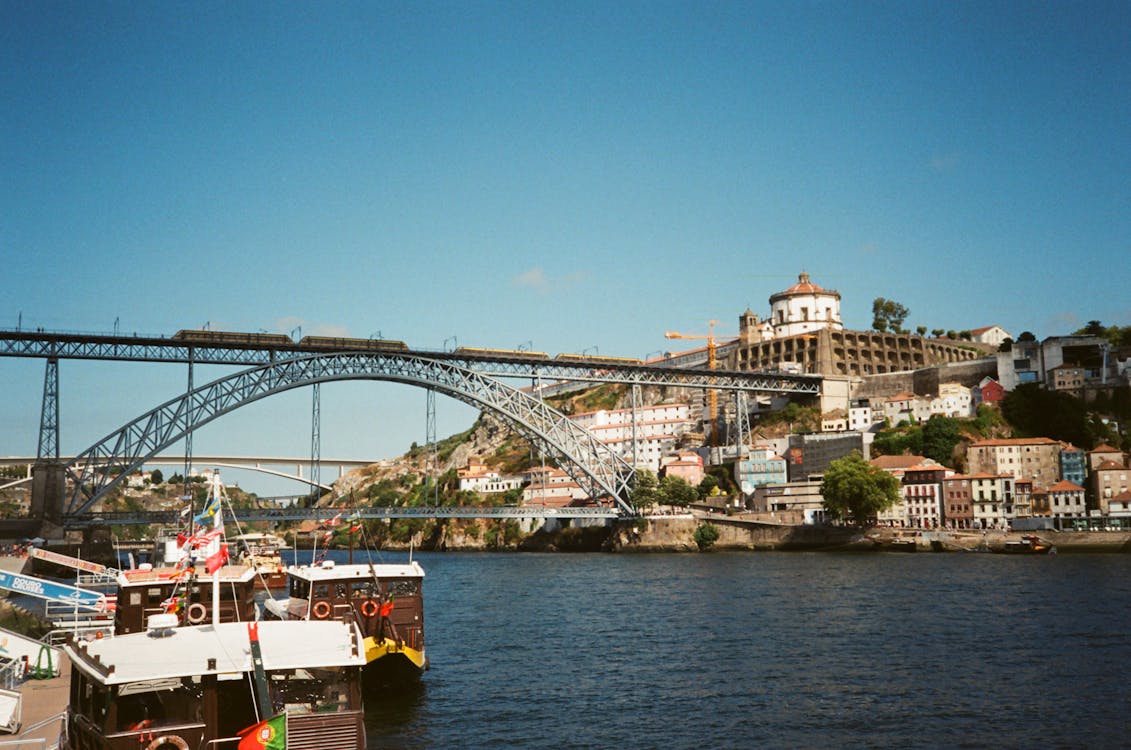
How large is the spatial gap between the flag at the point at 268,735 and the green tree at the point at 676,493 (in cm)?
7218

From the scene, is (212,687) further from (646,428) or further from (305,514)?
(646,428)

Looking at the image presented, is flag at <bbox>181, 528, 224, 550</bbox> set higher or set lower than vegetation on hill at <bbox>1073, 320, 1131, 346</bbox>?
lower

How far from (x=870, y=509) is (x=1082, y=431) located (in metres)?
18.9

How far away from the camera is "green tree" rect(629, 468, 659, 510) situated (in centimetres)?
8094

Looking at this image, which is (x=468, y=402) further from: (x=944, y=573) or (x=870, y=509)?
(x=944, y=573)

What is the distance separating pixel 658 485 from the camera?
82.8m

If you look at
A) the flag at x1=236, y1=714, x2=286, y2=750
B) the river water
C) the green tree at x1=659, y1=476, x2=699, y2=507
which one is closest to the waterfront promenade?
the river water

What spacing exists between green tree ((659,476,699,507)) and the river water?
105 ft

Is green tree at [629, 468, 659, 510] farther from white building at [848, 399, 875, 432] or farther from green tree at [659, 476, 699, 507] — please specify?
white building at [848, 399, 875, 432]

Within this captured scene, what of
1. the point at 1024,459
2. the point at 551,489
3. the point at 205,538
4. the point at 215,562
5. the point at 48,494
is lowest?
the point at 215,562

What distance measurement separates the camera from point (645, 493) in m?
81.1

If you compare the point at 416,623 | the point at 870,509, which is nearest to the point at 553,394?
the point at 870,509

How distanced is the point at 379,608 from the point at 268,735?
13.3 meters

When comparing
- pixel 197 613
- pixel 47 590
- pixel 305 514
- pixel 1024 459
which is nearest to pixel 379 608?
pixel 197 613
